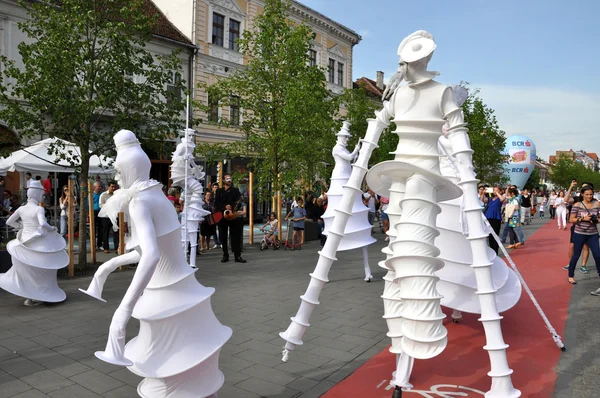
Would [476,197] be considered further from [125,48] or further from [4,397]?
[125,48]

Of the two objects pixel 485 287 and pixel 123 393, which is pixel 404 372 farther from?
pixel 123 393

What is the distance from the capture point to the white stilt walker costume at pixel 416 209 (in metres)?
3.37

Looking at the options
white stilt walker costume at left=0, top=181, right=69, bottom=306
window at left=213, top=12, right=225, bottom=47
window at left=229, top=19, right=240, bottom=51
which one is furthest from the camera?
window at left=229, top=19, right=240, bottom=51

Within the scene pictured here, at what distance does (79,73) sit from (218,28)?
62.3ft

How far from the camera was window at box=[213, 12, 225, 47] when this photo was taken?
2657 cm

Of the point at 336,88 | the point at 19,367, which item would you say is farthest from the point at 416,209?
the point at 336,88

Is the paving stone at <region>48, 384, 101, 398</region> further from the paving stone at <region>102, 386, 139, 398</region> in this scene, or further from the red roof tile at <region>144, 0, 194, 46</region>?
Result: the red roof tile at <region>144, 0, 194, 46</region>

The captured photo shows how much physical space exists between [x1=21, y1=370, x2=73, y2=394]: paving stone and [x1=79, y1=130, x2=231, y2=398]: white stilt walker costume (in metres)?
1.44

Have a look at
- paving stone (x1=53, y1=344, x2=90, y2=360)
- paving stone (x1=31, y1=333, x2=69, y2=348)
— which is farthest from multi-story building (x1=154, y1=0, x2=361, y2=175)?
paving stone (x1=53, y1=344, x2=90, y2=360)

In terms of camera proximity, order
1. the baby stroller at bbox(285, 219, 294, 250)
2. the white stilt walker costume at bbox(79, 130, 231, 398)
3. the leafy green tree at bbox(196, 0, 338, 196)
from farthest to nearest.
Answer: the leafy green tree at bbox(196, 0, 338, 196) < the baby stroller at bbox(285, 219, 294, 250) < the white stilt walker costume at bbox(79, 130, 231, 398)

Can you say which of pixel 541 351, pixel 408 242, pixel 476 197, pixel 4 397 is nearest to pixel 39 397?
pixel 4 397

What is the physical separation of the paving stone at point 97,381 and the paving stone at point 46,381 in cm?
10

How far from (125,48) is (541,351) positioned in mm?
8442

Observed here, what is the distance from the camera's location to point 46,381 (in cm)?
421
